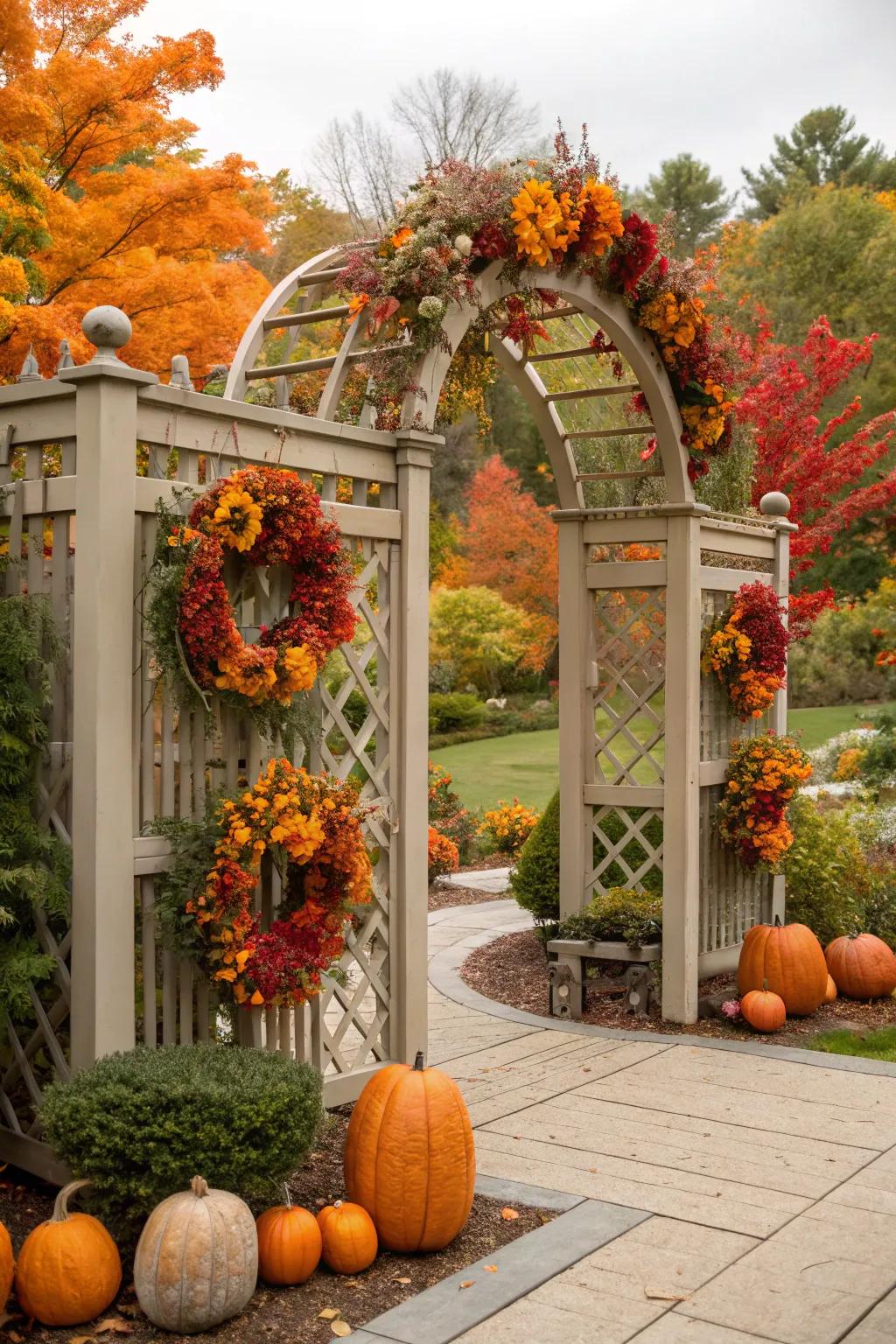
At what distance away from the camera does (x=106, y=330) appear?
349 centimetres

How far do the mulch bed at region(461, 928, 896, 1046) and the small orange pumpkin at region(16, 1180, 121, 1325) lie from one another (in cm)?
330

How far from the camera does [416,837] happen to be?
181 inches

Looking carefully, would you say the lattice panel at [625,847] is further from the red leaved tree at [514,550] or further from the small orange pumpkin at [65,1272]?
the red leaved tree at [514,550]

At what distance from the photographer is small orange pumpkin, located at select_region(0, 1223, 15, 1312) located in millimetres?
2936

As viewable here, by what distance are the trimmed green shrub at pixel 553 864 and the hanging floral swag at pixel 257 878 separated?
287cm

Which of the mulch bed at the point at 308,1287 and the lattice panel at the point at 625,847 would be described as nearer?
the mulch bed at the point at 308,1287

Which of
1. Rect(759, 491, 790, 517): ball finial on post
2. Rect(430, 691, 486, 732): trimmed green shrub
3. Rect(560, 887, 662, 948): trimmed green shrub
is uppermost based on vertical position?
Rect(759, 491, 790, 517): ball finial on post

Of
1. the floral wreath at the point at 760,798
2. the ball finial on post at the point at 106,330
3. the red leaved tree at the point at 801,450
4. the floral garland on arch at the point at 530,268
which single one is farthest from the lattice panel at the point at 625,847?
the red leaved tree at the point at 801,450

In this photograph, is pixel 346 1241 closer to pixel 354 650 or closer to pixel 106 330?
pixel 354 650

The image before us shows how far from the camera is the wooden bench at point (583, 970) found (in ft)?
19.8

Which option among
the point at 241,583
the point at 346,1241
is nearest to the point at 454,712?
the point at 241,583

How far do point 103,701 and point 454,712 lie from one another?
17.0 meters

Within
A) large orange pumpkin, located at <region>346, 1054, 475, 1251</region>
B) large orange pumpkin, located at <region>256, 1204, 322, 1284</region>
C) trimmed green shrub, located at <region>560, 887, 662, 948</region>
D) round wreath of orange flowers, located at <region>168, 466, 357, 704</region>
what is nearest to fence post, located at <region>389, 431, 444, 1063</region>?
round wreath of orange flowers, located at <region>168, 466, 357, 704</region>

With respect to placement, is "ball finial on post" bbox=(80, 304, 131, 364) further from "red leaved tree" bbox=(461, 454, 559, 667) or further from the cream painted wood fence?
"red leaved tree" bbox=(461, 454, 559, 667)
